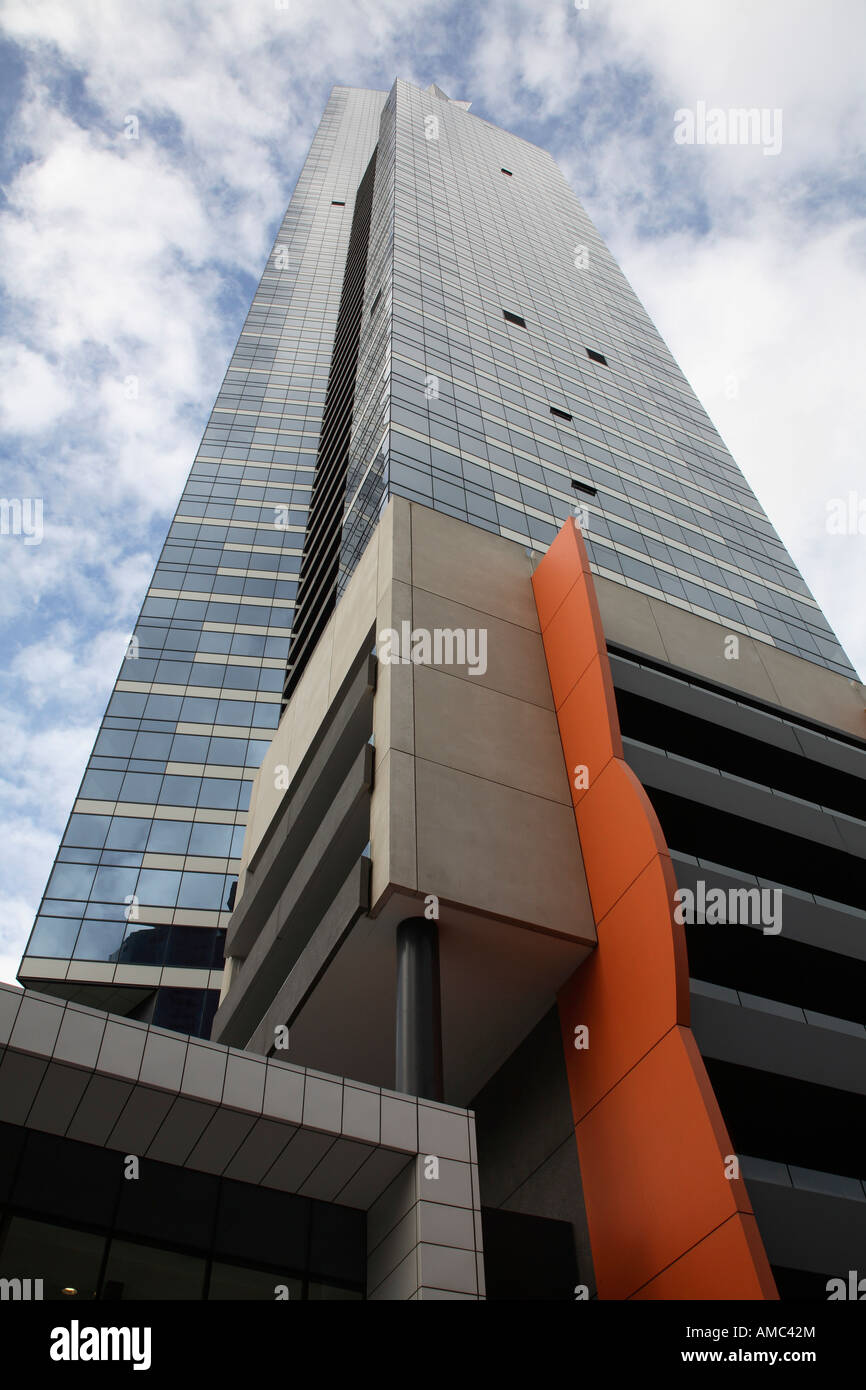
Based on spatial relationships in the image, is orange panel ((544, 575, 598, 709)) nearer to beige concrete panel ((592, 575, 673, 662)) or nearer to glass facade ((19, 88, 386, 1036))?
beige concrete panel ((592, 575, 673, 662))

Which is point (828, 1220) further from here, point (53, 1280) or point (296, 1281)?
point (53, 1280)

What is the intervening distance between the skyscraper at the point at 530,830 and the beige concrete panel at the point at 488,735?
10 centimetres

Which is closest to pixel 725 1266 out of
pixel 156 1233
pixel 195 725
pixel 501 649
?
pixel 156 1233

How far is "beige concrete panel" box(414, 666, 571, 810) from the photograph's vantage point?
1859 centimetres

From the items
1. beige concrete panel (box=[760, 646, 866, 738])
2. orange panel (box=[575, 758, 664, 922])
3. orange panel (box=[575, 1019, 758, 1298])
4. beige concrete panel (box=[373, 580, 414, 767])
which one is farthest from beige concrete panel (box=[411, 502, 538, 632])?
orange panel (box=[575, 1019, 758, 1298])

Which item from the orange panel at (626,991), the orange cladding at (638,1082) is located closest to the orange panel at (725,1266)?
the orange cladding at (638,1082)

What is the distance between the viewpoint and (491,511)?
29891 mm

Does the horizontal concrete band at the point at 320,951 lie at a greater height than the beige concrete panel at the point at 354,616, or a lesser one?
lesser

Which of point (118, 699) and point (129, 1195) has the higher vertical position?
point (118, 699)

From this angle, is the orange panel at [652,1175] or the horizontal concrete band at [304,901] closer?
the orange panel at [652,1175]

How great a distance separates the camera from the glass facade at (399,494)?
3366cm

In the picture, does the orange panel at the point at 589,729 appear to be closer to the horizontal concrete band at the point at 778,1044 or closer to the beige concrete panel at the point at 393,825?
the beige concrete panel at the point at 393,825
